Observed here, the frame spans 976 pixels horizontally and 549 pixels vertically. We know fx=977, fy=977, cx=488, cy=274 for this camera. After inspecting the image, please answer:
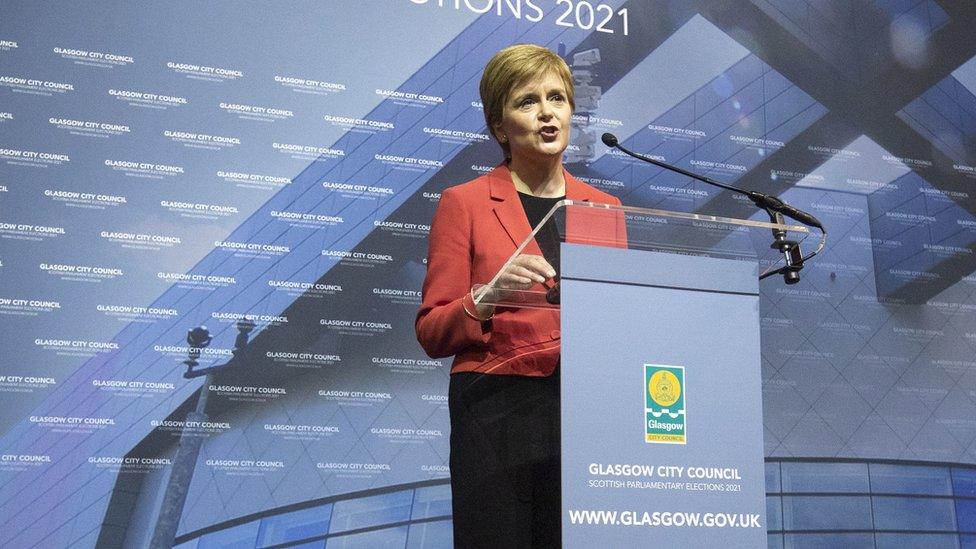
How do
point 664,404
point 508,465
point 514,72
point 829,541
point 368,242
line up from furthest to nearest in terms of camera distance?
point 829,541, point 368,242, point 514,72, point 508,465, point 664,404

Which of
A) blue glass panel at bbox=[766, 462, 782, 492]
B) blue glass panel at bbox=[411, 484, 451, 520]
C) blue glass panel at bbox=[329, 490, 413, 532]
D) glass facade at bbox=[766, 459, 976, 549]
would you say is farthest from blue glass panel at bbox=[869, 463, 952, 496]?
blue glass panel at bbox=[329, 490, 413, 532]

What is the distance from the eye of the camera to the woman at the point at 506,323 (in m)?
1.37

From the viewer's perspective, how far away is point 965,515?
462cm

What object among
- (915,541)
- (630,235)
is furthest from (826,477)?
(630,235)

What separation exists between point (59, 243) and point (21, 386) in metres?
0.59

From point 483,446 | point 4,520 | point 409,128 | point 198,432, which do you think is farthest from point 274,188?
point 483,446

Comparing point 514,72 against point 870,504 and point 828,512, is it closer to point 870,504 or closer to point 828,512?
point 828,512

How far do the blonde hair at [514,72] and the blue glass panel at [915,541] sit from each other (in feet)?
11.4

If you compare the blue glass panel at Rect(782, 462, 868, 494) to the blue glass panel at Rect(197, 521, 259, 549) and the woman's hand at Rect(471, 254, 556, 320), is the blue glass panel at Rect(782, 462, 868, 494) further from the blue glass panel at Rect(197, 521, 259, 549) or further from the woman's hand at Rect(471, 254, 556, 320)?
the woman's hand at Rect(471, 254, 556, 320)

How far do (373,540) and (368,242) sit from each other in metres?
1.26

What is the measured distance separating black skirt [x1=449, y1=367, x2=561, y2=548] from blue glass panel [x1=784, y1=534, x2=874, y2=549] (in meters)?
3.20

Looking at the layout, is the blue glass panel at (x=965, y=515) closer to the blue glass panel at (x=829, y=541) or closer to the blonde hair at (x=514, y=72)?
the blue glass panel at (x=829, y=541)

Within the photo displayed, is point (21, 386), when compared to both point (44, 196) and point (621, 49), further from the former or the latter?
point (621, 49)

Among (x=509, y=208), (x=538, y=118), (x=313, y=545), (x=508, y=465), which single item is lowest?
(x=313, y=545)
